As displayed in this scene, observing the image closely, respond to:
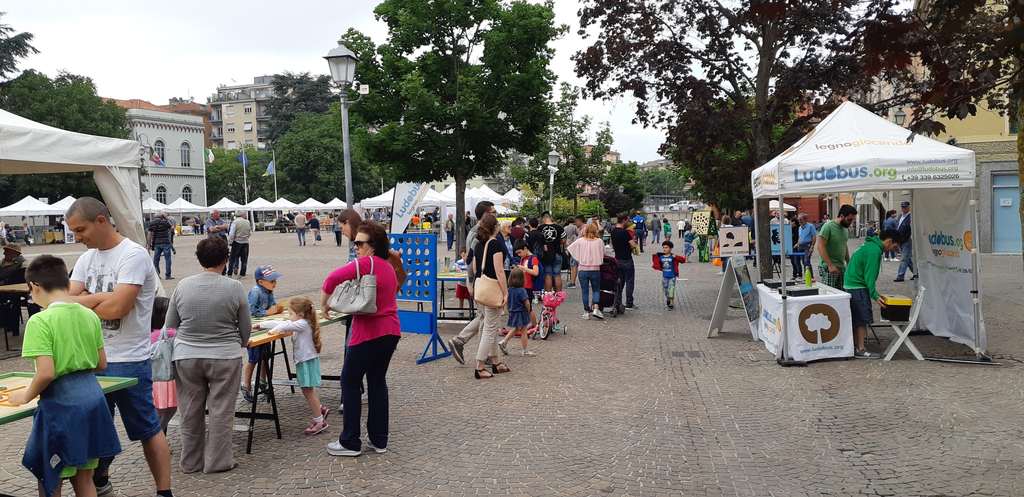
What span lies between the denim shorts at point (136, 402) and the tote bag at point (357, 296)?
1.31 m

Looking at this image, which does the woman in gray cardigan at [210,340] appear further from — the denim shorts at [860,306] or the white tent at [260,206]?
the white tent at [260,206]

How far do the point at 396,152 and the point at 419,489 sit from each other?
13.4 metres

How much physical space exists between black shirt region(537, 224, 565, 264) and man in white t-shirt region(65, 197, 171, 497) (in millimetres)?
9949

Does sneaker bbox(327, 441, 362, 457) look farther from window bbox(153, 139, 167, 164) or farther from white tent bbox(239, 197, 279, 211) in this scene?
window bbox(153, 139, 167, 164)

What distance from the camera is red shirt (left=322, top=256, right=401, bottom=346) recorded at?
18.1 ft

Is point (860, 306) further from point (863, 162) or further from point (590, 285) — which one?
point (590, 285)

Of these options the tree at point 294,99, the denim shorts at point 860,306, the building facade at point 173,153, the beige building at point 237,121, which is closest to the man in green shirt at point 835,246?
the denim shorts at point 860,306

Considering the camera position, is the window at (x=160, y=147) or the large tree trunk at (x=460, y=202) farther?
the window at (x=160, y=147)

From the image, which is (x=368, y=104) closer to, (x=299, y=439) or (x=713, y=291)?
(x=713, y=291)

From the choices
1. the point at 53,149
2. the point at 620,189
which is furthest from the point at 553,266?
the point at 620,189

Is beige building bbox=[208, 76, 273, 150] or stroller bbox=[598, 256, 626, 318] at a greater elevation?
beige building bbox=[208, 76, 273, 150]

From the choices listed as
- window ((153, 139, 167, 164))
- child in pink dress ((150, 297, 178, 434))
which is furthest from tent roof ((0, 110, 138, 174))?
window ((153, 139, 167, 164))

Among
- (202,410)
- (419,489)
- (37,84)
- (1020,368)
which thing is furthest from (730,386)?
(37,84)

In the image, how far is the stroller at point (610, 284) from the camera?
13.0m
